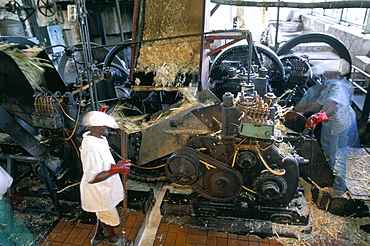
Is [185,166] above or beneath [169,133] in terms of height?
beneath

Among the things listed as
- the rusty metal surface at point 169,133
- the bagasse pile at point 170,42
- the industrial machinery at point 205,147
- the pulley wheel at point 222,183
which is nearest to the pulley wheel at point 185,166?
the industrial machinery at point 205,147

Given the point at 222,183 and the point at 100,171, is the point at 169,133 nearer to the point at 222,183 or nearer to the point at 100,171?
the point at 222,183

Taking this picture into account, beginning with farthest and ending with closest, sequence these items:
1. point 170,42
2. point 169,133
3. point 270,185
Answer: point 170,42, point 169,133, point 270,185

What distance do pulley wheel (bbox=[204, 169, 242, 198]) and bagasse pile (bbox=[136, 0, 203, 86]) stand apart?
1811 mm

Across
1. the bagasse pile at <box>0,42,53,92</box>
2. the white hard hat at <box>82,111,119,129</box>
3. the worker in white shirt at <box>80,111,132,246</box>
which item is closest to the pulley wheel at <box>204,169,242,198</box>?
the worker in white shirt at <box>80,111,132,246</box>

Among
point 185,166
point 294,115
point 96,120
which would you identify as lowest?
point 185,166

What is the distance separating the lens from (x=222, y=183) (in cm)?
367

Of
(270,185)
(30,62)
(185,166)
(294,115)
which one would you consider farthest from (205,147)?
(30,62)

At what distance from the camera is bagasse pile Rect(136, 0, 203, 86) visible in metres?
4.80

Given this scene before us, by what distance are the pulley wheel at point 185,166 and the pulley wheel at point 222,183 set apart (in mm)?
180

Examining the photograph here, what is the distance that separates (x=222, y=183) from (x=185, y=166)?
0.56 m

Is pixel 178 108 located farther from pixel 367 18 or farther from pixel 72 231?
pixel 367 18

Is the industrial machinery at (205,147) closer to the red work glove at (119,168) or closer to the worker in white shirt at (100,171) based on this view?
the worker in white shirt at (100,171)

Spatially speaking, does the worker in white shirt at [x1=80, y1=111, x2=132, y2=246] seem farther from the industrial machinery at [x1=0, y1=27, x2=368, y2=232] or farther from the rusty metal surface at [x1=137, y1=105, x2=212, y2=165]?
the rusty metal surface at [x1=137, y1=105, x2=212, y2=165]
